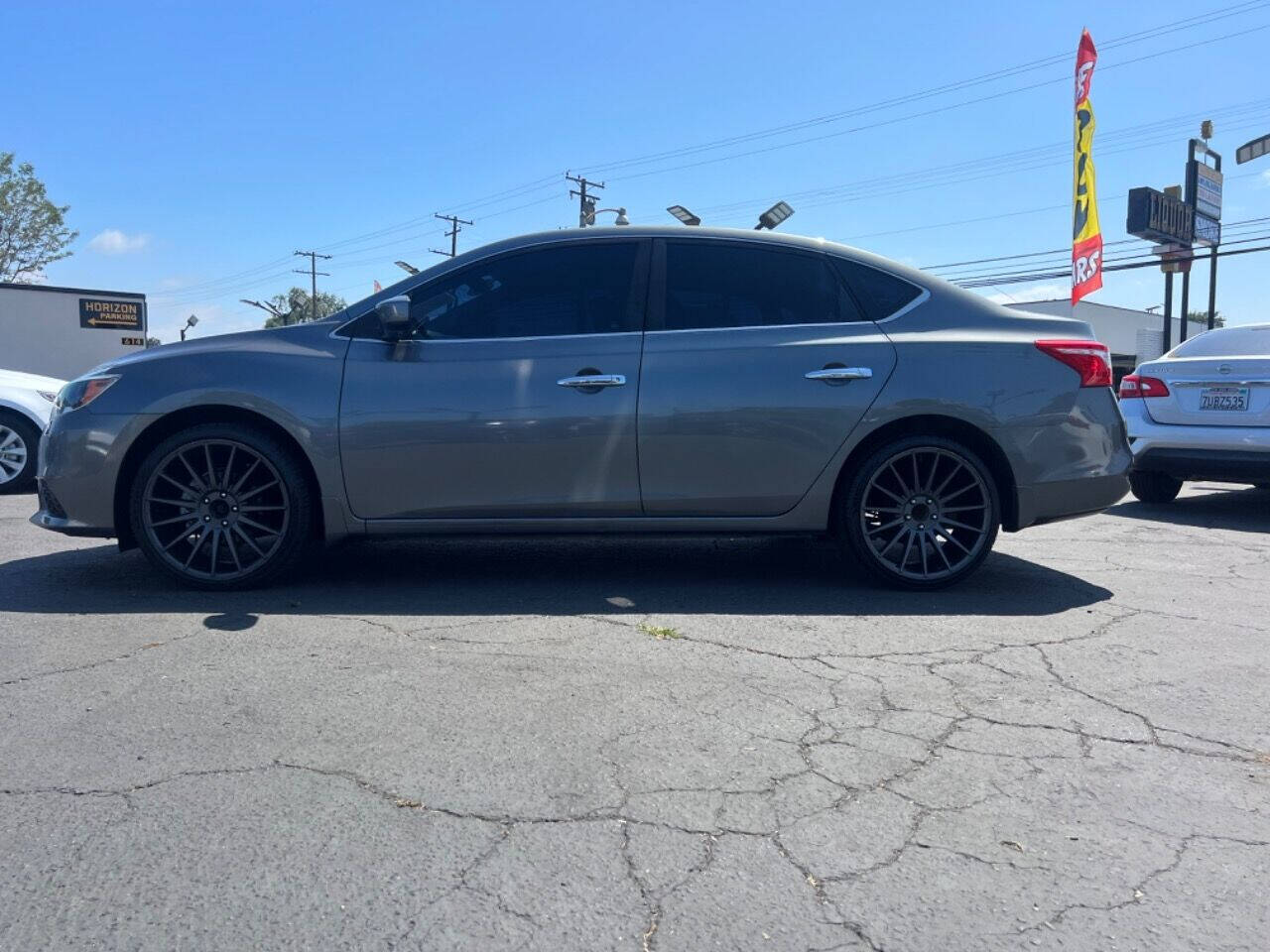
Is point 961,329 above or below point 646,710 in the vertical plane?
above

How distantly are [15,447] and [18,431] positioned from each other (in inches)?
5.7

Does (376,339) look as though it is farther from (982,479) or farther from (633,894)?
(633,894)

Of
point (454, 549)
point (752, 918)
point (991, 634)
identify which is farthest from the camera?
point (454, 549)

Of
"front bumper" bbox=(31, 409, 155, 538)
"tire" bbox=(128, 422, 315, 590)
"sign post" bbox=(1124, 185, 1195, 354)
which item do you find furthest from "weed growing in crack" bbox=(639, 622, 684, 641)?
"sign post" bbox=(1124, 185, 1195, 354)

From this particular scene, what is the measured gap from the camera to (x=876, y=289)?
5.03m

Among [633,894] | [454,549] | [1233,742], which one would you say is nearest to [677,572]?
[454,549]

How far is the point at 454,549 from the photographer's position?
590 centimetres

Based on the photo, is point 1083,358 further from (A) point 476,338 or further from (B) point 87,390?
(B) point 87,390

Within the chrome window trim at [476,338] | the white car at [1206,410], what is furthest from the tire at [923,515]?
the white car at [1206,410]

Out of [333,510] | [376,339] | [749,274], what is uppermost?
[749,274]

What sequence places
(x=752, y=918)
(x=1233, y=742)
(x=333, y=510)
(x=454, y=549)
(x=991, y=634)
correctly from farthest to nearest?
(x=454, y=549), (x=333, y=510), (x=991, y=634), (x=1233, y=742), (x=752, y=918)

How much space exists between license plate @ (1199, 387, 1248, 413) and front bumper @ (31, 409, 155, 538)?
7.18 meters

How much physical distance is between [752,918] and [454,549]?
4.04 meters

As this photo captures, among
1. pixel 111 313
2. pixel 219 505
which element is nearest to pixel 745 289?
pixel 219 505
